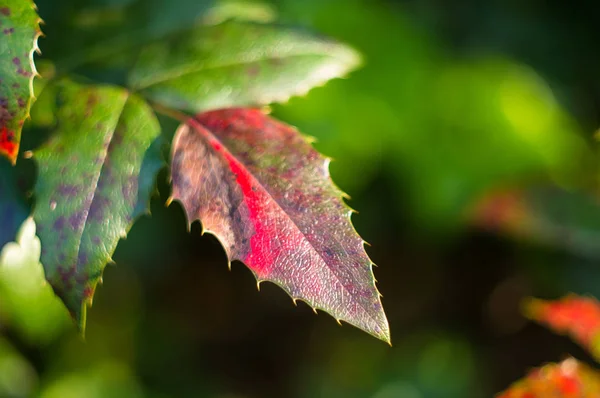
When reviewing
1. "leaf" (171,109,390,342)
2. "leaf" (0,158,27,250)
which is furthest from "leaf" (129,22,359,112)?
"leaf" (0,158,27,250)

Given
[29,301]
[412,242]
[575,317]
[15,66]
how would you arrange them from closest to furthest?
1. [15,66]
2. [575,317]
3. [29,301]
4. [412,242]

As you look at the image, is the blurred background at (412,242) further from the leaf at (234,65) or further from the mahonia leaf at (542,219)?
the leaf at (234,65)

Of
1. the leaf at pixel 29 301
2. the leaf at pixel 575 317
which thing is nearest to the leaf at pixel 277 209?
the leaf at pixel 575 317

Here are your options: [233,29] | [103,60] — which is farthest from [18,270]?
[233,29]

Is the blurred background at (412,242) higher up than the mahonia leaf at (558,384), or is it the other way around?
the mahonia leaf at (558,384)

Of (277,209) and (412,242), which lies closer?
(277,209)

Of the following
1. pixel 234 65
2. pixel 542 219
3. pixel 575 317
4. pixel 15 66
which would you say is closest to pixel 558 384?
pixel 575 317

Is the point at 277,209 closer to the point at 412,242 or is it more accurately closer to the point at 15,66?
the point at 15,66
